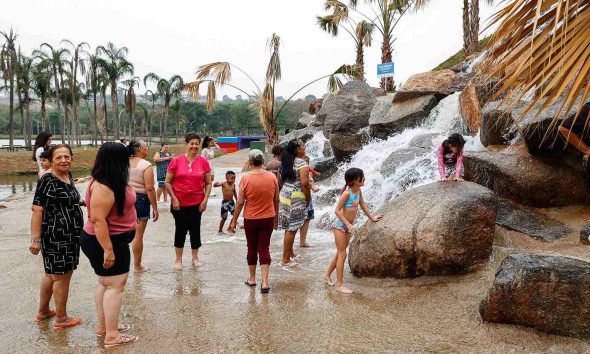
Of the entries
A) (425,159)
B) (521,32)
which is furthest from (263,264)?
(425,159)

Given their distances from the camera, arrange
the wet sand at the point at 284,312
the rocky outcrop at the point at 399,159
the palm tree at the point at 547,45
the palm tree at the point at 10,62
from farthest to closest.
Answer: the palm tree at the point at 10,62 → the rocky outcrop at the point at 399,159 → the wet sand at the point at 284,312 → the palm tree at the point at 547,45

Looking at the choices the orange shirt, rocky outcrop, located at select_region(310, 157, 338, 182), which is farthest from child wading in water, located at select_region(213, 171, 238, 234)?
rocky outcrop, located at select_region(310, 157, 338, 182)

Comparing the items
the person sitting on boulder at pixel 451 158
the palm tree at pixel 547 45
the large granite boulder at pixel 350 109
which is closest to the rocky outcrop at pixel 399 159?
the person sitting on boulder at pixel 451 158

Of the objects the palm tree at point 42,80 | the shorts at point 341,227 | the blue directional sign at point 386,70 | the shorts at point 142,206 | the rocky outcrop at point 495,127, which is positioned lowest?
the shorts at point 341,227

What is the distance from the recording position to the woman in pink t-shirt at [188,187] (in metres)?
5.44

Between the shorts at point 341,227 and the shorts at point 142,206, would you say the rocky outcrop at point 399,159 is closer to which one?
the shorts at point 341,227

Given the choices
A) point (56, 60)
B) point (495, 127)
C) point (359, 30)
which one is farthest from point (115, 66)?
point (495, 127)

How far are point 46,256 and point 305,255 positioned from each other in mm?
3379

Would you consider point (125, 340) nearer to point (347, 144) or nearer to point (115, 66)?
point (347, 144)

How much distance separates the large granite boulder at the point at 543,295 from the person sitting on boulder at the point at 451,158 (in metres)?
2.05

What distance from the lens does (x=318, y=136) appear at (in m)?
16.7

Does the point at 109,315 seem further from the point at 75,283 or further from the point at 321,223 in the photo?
the point at 321,223

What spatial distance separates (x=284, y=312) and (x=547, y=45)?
2869 mm

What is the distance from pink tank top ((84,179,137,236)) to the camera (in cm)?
341
